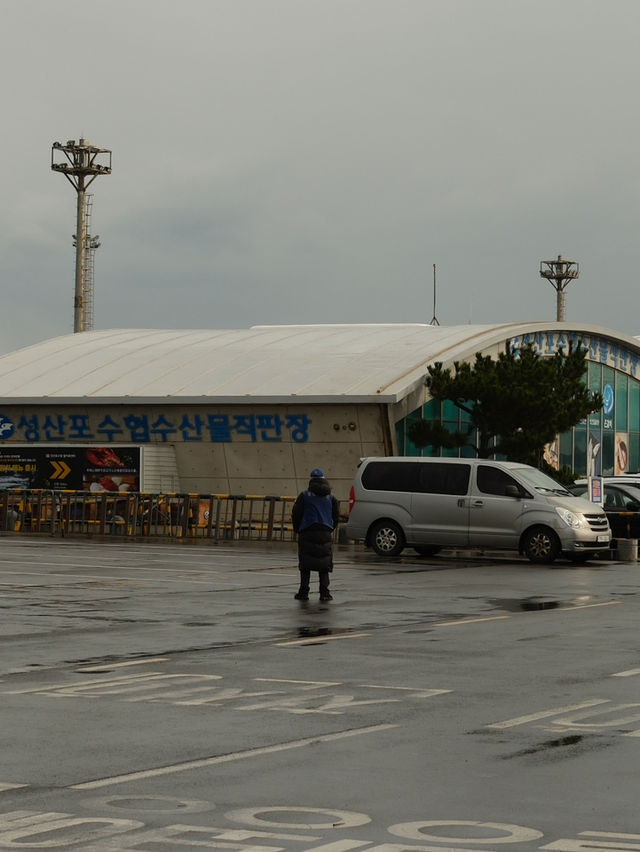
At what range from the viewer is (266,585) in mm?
23281

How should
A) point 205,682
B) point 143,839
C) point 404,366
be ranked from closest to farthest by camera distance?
point 143,839
point 205,682
point 404,366

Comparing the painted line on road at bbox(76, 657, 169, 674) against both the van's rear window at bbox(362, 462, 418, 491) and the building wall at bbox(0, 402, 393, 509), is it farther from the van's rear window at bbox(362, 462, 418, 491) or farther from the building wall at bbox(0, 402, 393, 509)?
the building wall at bbox(0, 402, 393, 509)

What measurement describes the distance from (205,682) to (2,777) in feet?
13.0

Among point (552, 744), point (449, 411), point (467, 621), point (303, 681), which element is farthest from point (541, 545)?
point (552, 744)

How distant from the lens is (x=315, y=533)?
832 inches

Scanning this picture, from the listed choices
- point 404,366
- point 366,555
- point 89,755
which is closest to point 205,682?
point 89,755

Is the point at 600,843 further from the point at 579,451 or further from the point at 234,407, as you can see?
the point at 579,451

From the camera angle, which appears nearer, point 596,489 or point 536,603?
point 536,603

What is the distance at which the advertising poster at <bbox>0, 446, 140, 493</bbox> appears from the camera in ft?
144

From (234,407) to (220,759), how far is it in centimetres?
3667

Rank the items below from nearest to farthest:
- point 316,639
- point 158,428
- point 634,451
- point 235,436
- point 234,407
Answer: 1. point 316,639
2. point 234,407
3. point 235,436
4. point 158,428
5. point 634,451

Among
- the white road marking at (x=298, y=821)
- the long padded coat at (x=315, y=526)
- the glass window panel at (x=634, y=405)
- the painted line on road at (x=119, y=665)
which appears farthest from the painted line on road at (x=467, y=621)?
the glass window panel at (x=634, y=405)

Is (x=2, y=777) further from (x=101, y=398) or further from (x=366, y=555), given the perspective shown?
(x=101, y=398)

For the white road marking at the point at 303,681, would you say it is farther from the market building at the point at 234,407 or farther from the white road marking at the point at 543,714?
the market building at the point at 234,407
